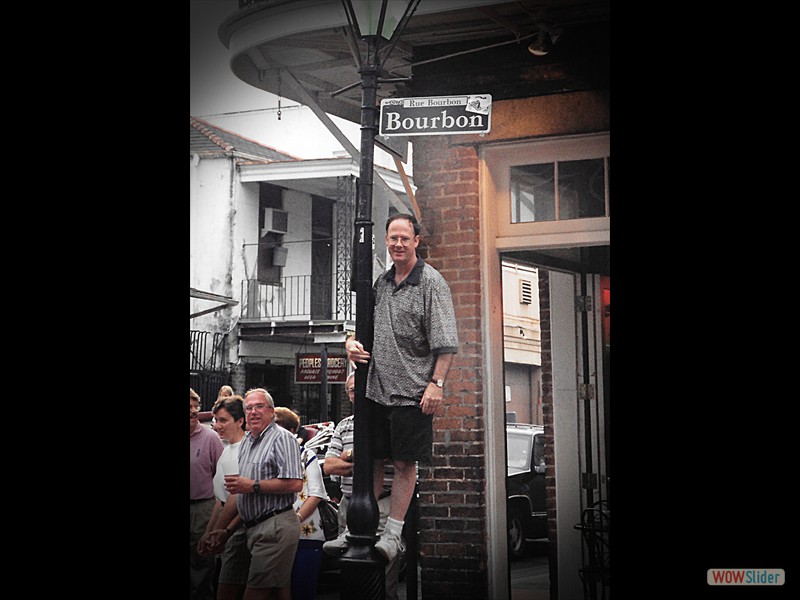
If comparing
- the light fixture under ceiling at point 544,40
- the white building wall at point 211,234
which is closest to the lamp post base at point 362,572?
the white building wall at point 211,234

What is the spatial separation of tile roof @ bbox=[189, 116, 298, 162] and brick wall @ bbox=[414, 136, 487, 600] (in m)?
0.65

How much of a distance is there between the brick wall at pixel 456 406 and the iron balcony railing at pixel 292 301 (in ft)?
1.37

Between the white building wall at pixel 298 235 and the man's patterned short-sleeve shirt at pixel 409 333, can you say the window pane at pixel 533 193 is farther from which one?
the white building wall at pixel 298 235

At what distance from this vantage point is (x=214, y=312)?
14.0 feet

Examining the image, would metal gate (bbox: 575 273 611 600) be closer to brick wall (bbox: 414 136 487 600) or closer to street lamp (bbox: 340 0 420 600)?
brick wall (bbox: 414 136 487 600)

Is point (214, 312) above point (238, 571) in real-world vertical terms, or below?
above

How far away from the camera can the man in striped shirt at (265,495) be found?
415 cm

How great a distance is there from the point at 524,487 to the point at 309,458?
2.72 ft

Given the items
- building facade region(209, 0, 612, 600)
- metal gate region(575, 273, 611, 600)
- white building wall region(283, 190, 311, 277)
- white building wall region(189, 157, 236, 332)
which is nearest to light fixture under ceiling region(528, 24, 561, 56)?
building facade region(209, 0, 612, 600)
